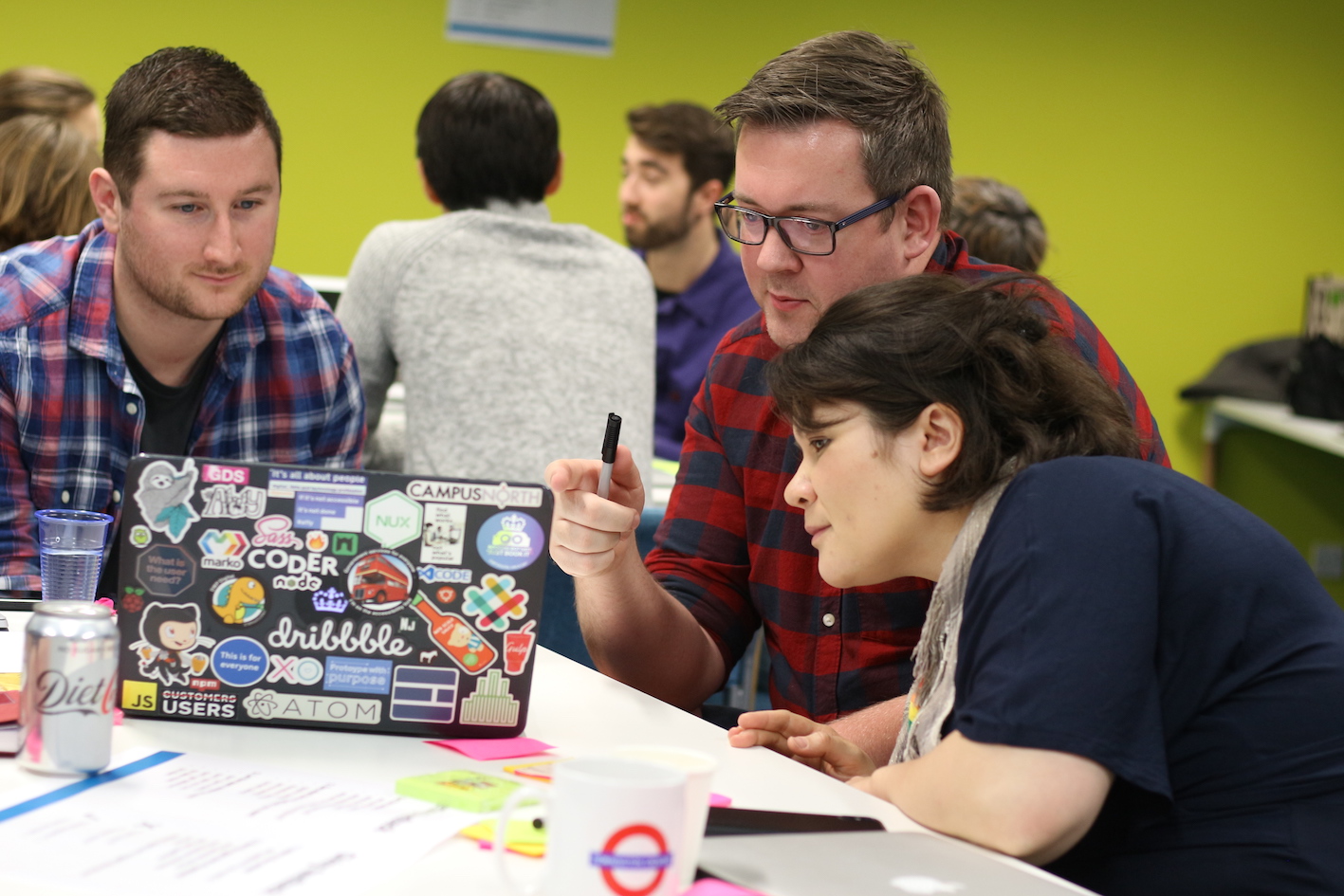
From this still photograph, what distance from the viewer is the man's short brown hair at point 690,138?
12.6 feet

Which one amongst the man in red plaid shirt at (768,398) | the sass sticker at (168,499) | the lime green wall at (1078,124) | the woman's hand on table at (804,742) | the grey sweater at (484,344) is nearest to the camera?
the sass sticker at (168,499)

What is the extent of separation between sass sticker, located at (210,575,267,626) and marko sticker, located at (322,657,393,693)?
3.1 inches

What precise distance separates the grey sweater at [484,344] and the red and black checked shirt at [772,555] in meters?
0.75

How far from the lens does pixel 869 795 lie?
1.05m

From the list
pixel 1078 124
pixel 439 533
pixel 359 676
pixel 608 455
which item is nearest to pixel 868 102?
pixel 608 455

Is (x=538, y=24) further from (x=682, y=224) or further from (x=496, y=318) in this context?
(x=496, y=318)

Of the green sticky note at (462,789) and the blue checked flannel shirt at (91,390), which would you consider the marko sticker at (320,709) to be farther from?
the blue checked flannel shirt at (91,390)

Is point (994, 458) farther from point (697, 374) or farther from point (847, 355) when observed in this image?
point (697, 374)

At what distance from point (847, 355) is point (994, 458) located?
0.16 meters

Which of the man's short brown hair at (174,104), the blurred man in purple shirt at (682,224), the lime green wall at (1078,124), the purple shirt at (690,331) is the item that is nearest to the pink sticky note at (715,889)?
the man's short brown hair at (174,104)

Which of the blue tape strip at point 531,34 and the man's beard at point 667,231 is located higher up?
the blue tape strip at point 531,34

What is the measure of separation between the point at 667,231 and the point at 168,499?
2891mm

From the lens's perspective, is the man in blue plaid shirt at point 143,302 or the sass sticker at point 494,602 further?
the man in blue plaid shirt at point 143,302

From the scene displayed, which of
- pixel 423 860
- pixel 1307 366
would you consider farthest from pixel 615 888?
pixel 1307 366
